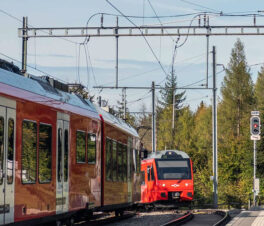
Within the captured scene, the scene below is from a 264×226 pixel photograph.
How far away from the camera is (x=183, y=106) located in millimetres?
119938

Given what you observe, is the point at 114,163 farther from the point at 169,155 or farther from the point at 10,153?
the point at 169,155

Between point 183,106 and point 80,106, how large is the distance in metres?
104

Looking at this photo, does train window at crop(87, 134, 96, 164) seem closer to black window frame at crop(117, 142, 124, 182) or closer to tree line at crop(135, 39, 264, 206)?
black window frame at crop(117, 142, 124, 182)

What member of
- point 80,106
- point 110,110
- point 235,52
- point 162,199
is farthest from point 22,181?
point 235,52

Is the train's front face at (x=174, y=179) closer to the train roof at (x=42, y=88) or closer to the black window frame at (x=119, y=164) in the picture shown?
the black window frame at (x=119, y=164)

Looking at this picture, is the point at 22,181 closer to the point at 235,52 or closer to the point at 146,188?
the point at 146,188

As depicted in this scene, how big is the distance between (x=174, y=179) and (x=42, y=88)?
883 inches

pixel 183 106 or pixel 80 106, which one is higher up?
pixel 183 106

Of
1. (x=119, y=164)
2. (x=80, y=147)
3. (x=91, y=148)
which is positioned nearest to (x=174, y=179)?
(x=119, y=164)

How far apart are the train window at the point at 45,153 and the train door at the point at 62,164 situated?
1.76ft

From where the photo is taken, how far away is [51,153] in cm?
1330

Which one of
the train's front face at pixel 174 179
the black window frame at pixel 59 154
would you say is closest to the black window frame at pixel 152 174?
the train's front face at pixel 174 179

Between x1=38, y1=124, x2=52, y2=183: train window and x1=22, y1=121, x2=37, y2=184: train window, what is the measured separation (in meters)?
0.30

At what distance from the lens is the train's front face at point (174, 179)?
3497 centimetres
